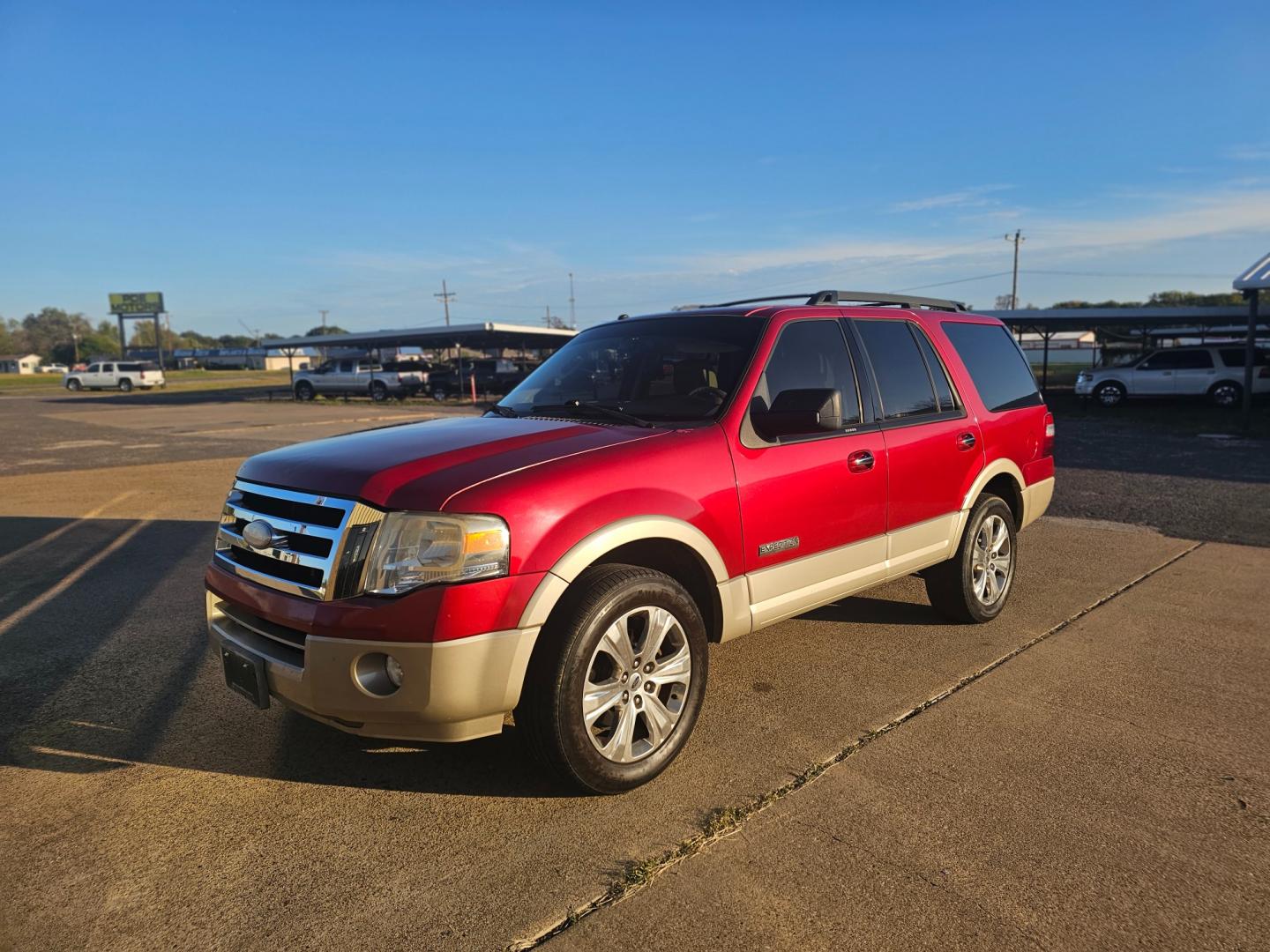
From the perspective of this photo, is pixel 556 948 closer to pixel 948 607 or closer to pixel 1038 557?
pixel 948 607

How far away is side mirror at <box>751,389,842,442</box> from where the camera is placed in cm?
357

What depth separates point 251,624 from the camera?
10.4 feet

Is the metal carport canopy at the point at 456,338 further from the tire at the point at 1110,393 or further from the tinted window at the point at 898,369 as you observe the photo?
the tinted window at the point at 898,369

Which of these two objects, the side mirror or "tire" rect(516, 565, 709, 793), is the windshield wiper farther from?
"tire" rect(516, 565, 709, 793)

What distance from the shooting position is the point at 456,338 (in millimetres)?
39750

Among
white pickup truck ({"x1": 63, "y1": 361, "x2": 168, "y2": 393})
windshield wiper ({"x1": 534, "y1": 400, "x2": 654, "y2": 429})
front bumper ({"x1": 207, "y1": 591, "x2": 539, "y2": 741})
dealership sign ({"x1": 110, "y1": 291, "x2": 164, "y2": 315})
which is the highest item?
dealership sign ({"x1": 110, "y1": 291, "x2": 164, "y2": 315})

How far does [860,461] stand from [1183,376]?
2413 cm

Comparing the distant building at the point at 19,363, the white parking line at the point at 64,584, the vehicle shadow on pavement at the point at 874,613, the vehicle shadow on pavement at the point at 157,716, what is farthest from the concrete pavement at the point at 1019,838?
the distant building at the point at 19,363

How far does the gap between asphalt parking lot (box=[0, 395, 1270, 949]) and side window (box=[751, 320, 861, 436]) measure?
52.7 inches

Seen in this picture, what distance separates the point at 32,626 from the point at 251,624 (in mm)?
3106

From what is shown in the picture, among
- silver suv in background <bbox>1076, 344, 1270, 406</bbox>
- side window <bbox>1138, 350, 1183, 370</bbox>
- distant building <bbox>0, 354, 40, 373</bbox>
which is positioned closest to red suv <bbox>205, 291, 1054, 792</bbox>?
silver suv in background <bbox>1076, 344, 1270, 406</bbox>

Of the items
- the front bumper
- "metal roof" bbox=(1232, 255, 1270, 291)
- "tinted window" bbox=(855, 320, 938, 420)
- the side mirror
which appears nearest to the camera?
the front bumper

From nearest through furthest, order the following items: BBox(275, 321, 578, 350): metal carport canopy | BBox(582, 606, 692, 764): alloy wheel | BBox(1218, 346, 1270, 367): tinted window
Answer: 1. BBox(582, 606, 692, 764): alloy wheel
2. BBox(1218, 346, 1270, 367): tinted window
3. BBox(275, 321, 578, 350): metal carport canopy

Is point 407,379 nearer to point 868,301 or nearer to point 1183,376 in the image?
point 1183,376
